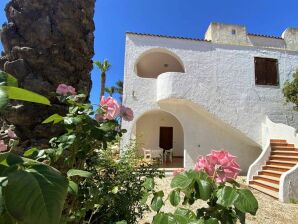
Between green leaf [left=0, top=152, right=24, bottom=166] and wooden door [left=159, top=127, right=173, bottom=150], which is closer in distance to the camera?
green leaf [left=0, top=152, right=24, bottom=166]

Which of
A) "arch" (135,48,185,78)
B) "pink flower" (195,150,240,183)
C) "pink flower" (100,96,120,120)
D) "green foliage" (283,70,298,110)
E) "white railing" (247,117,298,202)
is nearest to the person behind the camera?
"pink flower" (195,150,240,183)

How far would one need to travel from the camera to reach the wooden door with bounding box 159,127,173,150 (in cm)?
1659

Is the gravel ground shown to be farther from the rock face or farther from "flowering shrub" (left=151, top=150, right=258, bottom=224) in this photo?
"flowering shrub" (left=151, top=150, right=258, bottom=224)

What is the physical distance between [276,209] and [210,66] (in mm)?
8562

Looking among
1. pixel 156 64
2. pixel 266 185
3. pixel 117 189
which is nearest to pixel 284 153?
pixel 266 185

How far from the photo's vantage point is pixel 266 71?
14.6 meters

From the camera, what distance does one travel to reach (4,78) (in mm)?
860

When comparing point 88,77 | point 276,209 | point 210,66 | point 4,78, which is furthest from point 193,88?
point 4,78

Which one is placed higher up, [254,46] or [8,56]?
[254,46]

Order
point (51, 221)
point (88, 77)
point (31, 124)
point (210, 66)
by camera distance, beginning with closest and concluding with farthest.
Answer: point (51, 221)
point (31, 124)
point (88, 77)
point (210, 66)

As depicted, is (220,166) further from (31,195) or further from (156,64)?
(156,64)

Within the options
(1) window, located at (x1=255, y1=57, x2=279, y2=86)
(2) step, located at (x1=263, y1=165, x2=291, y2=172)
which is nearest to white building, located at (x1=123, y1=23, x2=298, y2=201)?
(1) window, located at (x1=255, y1=57, x2=279, y2=86)

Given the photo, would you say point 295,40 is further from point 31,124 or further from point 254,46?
point 31,124

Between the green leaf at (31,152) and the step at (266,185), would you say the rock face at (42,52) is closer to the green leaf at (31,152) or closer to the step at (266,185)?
the green leaf at (31,152)
